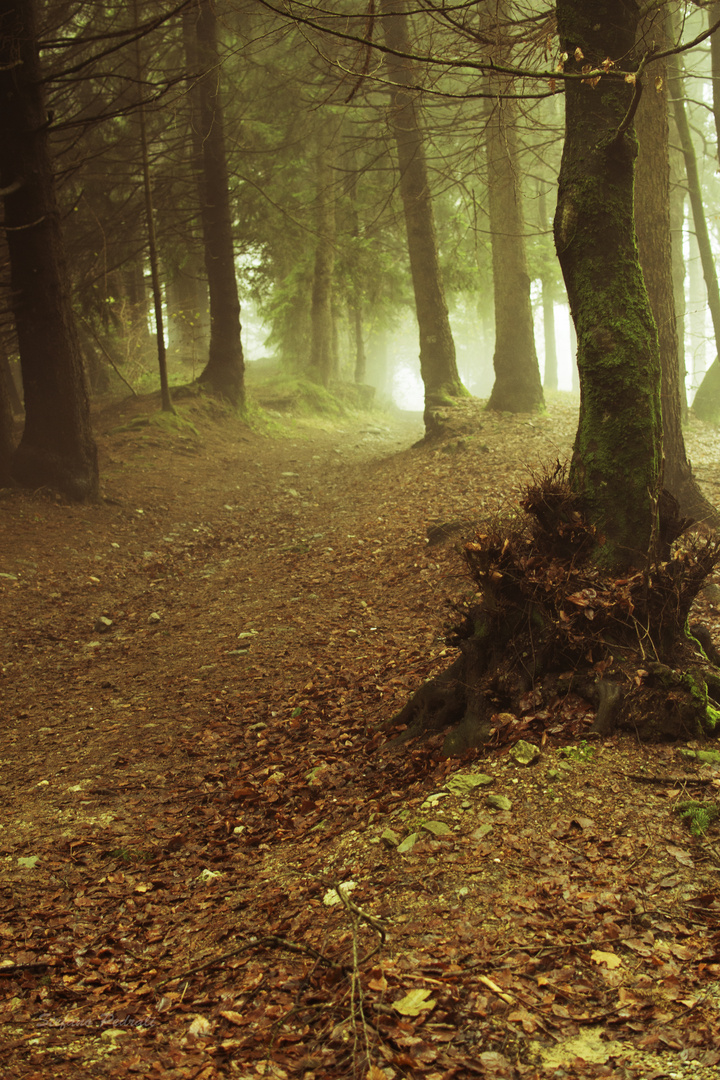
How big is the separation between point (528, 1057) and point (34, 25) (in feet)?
42.1

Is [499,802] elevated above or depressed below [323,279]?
below

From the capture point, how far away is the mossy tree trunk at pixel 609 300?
13.2ft

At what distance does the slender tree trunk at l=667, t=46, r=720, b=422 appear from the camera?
1213 cm

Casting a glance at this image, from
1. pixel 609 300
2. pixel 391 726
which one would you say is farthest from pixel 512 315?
pixel 391 726

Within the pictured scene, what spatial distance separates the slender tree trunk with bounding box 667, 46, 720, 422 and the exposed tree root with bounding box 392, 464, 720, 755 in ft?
34.1

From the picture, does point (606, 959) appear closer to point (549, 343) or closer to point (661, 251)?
point (661, 251)

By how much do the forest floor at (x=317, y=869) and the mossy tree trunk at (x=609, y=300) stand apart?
4.25ft

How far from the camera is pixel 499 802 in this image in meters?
3.20

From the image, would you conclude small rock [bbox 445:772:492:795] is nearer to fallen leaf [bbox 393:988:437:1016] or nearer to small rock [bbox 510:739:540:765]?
small rock [bbox 510:739:540:765]

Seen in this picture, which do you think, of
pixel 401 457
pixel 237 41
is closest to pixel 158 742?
pixel 401 457

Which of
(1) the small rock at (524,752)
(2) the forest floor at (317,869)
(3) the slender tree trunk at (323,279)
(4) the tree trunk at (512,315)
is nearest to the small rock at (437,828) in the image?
(2) the forest floor at (317,869)

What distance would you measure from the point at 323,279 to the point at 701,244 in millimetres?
11364

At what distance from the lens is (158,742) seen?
4762mm

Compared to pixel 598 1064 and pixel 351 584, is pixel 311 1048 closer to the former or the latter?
pixel 598 1064
